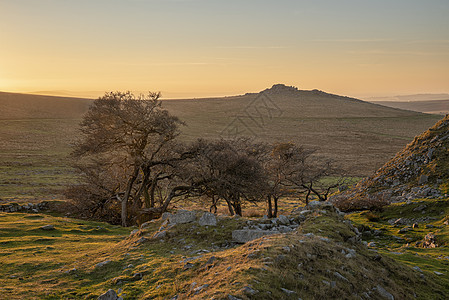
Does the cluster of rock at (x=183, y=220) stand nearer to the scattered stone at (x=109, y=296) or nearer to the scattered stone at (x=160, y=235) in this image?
the scattered stone at (x=160, y=235)

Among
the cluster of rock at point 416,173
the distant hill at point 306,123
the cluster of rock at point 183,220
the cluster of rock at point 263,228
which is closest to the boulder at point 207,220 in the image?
the cluster of rock at point 183,220

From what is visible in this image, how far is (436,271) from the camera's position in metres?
12.3

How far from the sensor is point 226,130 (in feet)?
398

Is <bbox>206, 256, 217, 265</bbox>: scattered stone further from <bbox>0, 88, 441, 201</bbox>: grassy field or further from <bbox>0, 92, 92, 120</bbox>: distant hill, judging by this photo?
<bbox>0, 92, 92, 120</bbox>: distant hill

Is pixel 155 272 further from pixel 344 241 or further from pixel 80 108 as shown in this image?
pixel 80 108

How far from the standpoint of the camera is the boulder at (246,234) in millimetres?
12770

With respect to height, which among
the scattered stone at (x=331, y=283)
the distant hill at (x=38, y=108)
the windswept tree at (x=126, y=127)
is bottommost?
the scattered stone at (x=331, y=283)

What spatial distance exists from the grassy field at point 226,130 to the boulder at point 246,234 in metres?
34.8

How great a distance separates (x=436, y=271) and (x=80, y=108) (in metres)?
158

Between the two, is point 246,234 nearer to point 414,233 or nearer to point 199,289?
point 199,289

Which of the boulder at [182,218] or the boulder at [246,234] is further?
the boulder at [182,218]

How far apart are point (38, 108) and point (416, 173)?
15061cm

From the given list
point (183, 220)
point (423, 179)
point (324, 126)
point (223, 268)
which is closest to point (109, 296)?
point (223, 268)

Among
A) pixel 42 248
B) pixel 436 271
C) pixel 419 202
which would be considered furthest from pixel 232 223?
pixel 419 202
